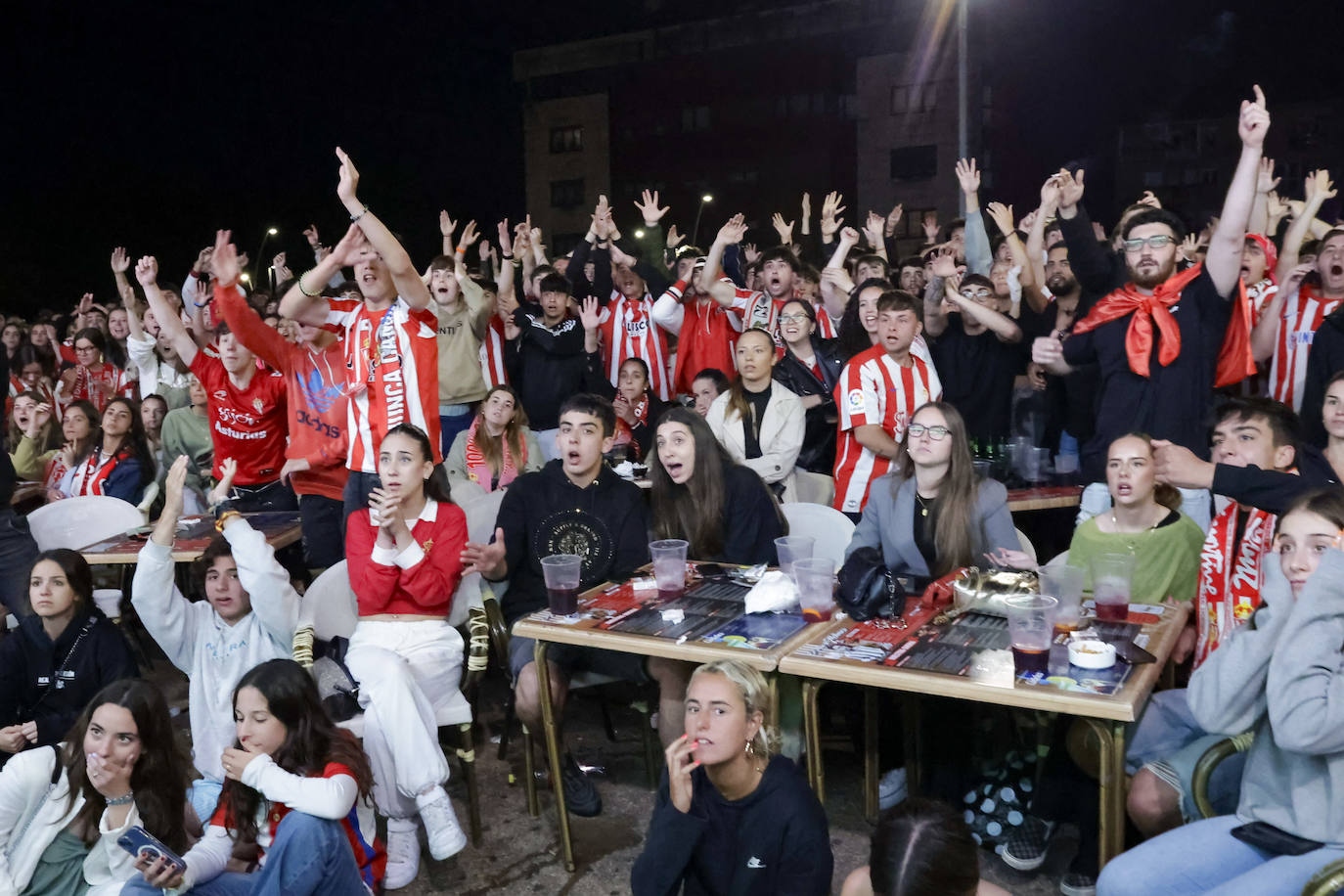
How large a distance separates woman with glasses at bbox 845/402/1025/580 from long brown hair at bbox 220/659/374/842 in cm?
177

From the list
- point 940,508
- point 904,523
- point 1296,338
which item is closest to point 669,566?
point 904,523

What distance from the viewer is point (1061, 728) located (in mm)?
3188

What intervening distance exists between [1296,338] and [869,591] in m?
2.91

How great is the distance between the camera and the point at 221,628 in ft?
12.1

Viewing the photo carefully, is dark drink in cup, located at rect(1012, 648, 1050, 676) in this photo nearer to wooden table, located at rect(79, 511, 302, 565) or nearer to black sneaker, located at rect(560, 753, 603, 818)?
black sneaker, located at rect(560, 753, 603, 818)

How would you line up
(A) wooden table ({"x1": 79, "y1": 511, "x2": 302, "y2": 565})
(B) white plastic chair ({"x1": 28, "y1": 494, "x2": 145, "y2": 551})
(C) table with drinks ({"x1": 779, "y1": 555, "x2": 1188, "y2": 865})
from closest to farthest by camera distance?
(C) table with drinks ({"x1": 779, "y1": 555, "x2": 1188, "y2": 865}), (A) wooden table ({"x1": 79, "y1": 511, "x2": 302, "y2": 565}), (B) white plastic chair ({"x1": 28, "y1": 494, "x2": 145, "y2": 551})

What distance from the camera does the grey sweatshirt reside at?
2.03 meters

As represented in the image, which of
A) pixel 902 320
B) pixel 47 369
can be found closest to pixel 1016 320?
pixel 902 320

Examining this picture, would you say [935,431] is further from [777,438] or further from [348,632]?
[348,632]

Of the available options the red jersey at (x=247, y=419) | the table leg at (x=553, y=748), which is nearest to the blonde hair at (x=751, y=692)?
the table leg at (x=553, y=748)

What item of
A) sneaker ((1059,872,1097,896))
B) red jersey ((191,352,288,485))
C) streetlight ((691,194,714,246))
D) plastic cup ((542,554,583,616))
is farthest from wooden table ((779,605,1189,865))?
streetlight ((691,194,714,246))

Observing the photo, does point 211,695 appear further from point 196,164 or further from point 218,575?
point 196,164

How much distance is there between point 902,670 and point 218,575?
246cm

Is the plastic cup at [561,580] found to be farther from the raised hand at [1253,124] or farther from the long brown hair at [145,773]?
the raised hand at [1253,124]
